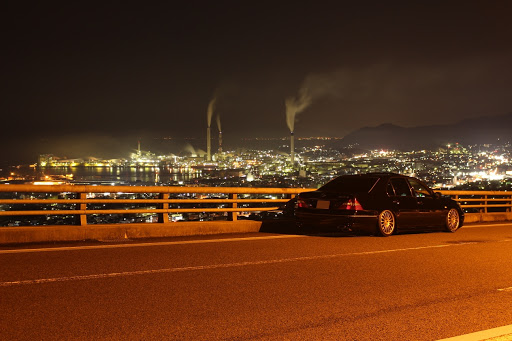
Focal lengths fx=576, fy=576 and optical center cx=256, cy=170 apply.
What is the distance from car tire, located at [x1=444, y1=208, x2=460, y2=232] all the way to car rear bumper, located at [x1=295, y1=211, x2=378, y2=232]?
2998mm

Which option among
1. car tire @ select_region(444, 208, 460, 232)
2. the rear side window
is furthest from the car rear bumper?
car tire @ select_region(444, 208, 460, 232)

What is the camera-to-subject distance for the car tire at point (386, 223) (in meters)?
12.9

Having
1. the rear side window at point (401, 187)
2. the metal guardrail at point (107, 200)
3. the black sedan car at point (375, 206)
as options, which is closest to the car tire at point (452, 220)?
the black sedan car at point (375, 206)

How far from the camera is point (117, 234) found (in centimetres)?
1196

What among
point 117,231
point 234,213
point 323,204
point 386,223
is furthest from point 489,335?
point 234,213

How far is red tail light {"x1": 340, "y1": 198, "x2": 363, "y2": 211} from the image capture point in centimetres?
1264

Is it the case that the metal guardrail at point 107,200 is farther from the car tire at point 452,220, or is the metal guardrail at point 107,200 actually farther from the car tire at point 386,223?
the car tire at point 452,220

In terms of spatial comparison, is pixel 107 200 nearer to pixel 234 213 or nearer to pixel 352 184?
pixel 234 213

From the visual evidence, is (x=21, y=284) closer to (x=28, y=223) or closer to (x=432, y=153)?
(x=28, y=223)

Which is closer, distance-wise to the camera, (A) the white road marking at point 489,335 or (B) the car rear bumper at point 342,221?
(A) the white road marking at point 489,335

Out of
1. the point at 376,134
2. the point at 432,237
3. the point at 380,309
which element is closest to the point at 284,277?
the point at 380,309

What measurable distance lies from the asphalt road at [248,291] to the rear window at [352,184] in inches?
90.9

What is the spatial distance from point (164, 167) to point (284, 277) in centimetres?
4319

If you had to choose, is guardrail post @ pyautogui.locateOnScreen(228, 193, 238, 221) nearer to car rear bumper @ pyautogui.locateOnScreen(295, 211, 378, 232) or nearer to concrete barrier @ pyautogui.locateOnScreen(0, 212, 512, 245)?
concrete barrier @ pyautogui.locateOnScreen(0, 212, 512, 245)
